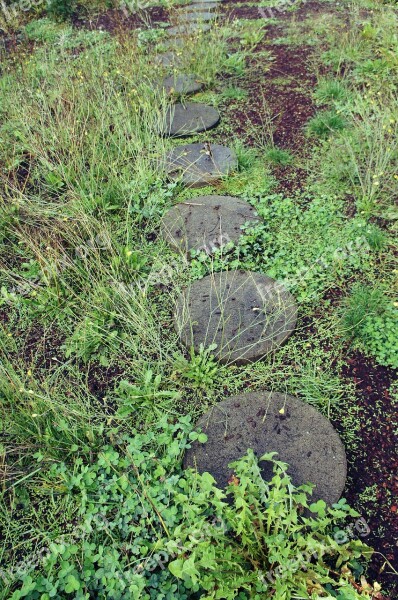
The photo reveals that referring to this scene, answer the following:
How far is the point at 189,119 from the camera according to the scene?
168 inches

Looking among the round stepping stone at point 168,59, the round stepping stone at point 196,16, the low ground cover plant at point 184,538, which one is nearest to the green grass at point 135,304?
the low ground cover plant at point 184,538

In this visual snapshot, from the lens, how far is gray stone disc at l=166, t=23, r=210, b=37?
5.33 metres

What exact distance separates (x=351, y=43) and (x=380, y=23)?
384mm

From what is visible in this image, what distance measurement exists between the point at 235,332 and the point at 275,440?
2.05ft

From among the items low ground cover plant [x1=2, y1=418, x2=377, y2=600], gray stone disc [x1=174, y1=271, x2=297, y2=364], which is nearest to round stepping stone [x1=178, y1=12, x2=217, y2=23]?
gray stone disc [x1=174, y1=271, x2=297, y2=364]

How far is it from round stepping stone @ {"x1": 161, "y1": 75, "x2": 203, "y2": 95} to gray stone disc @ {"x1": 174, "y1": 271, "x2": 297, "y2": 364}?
2563 millimetres

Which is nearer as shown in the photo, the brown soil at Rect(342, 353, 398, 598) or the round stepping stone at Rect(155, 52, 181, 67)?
the brown soil at Rect(342, 353, 398, 598)

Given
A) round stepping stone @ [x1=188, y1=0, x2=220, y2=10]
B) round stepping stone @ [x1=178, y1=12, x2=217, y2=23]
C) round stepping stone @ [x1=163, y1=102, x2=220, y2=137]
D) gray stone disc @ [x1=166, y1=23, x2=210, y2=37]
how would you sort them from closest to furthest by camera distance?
round stepping stone @ [x1=163, y1=102, x2=220, y2=137], gray stone disc @ [x1=166, y1=23, x2=210, y2=37], round stepping stone @ [x1=178, y1=12, x2=217, y2=23], round stepping stone @ [x1=188, y1=0, x2=220, y2=10]

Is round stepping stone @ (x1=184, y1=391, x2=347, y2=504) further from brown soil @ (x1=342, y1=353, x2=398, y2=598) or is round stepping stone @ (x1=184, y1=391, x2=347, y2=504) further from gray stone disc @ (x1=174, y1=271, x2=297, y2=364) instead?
gray stone disc @ (x1=174, y1=271, x2=297, y2=364)

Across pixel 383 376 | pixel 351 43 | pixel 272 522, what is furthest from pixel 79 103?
pixel 272 522

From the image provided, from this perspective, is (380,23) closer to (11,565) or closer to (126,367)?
(126,367)

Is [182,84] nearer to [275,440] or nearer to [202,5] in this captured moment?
[202,5]

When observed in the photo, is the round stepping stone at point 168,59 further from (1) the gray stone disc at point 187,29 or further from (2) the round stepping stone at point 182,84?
(1) the gray stone disc at point 187,29

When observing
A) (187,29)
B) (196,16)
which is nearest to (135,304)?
(187,29)
